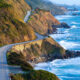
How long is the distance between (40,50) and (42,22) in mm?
42277

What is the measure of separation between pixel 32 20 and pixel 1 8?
27.0m

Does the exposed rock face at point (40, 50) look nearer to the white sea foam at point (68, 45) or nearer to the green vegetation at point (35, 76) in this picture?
the white sea foam at point (68, 45)

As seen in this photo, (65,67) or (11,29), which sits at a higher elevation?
(11,29)

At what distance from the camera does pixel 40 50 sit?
51.6 metres

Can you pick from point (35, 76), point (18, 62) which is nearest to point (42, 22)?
point (18, 62)

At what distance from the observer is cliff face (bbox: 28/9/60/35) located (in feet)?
278

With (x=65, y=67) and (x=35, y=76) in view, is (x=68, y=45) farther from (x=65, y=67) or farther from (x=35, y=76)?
(x=35, y=76)

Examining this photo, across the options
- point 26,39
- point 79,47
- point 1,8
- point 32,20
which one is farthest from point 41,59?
point 32,20

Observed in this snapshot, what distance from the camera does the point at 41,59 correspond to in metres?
50.4

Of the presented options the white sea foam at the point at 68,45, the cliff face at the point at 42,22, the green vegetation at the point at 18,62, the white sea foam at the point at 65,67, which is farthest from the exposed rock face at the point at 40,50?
the cliff face at the point at 42,22

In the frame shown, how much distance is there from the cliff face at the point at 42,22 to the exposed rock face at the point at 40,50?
28.2 m

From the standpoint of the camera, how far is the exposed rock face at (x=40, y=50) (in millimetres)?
48281

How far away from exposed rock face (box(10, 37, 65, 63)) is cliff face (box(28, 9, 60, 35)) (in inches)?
1111

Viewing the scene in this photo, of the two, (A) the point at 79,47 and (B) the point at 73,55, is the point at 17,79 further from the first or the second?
(A) the point at 79,47
